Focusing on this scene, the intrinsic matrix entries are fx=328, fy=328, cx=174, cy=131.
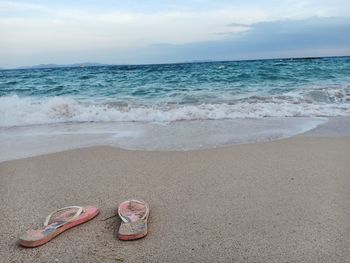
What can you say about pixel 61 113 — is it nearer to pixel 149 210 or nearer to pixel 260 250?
pixel 149 210

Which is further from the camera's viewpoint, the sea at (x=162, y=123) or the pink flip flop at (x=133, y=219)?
the sea at (x=162, y=123)

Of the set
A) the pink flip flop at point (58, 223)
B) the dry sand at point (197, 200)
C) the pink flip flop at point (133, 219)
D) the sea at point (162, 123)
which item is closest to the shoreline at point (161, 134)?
the sea at point (162, 123)

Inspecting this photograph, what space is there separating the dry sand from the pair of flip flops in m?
0.04

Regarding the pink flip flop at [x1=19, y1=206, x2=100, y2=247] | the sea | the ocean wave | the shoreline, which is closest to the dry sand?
the pink flip flop at [x1=19, y1=206, x2=100, y2=247]

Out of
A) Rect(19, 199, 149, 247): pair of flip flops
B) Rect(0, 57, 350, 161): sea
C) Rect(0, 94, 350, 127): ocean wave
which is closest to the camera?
Rect(19, 199, 149, 247): pair of flip flops

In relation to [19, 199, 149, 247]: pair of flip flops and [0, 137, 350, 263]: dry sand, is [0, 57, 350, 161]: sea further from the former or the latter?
[19, 199, 149, 247]: pair of flip flops

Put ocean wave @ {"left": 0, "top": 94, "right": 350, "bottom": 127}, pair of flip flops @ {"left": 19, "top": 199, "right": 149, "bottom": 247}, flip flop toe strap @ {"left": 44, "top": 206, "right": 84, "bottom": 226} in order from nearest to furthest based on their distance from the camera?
pair of flip flops @ {"left": 19, "top": 199, "right": 149, "bottom": 247} → flip flop toe strap @ {"left": 44, "top": 206, "right": 84, "bottom": 226} → ocean wave @ {"left": 0, "top": 94, "right": 350, "bottom": 127}

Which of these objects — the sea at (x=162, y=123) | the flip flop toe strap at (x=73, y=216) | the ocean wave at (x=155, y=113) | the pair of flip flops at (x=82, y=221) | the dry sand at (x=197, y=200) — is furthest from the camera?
the ocean wave at (x=155, y=113)

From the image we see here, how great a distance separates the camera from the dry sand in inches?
73.9

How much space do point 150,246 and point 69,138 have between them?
10.8ft

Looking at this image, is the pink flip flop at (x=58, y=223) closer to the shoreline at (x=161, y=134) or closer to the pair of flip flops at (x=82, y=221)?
the pair of flip flops at (x=82, y=221)

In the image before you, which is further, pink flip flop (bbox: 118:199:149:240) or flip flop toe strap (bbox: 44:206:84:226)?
flip flop toe strap (bbox: 44:206:84:226)

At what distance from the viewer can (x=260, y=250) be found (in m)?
1.86

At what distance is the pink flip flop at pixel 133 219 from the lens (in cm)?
201
